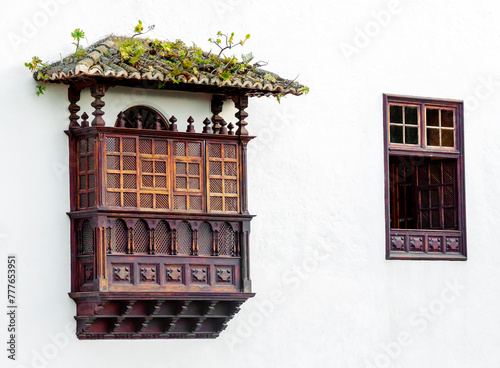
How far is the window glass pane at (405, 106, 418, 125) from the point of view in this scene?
13.6 meters

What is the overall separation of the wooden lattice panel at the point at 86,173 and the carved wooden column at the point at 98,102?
0.16 m


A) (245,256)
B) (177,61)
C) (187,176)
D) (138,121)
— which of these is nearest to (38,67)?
(138,121)

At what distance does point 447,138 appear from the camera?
13820 millimetres

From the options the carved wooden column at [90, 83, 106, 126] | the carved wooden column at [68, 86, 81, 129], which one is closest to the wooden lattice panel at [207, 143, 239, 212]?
the carved wooden column at [90, 83, 106, 126]

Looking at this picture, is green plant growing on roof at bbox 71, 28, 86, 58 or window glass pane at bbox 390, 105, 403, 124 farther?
window glass pane at bbox 390, 105, 403, 124

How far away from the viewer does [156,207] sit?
11.5 m

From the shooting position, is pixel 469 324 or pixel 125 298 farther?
pixel 469 324

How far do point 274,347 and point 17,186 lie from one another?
3047mm

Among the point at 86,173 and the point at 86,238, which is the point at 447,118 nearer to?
the point at 86,173

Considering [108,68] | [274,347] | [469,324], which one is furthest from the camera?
[469,324]

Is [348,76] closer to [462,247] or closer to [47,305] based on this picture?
[462,247]

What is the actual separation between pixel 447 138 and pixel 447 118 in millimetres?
221

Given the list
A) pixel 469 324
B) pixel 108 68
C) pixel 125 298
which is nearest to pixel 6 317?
pixel 125 298

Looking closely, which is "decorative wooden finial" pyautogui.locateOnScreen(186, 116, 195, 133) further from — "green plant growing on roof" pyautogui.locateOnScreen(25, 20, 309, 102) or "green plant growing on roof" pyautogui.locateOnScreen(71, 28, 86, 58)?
"green plant growing on roof" pyautogui.locateOnScreen(71, 28, 86, 58)
